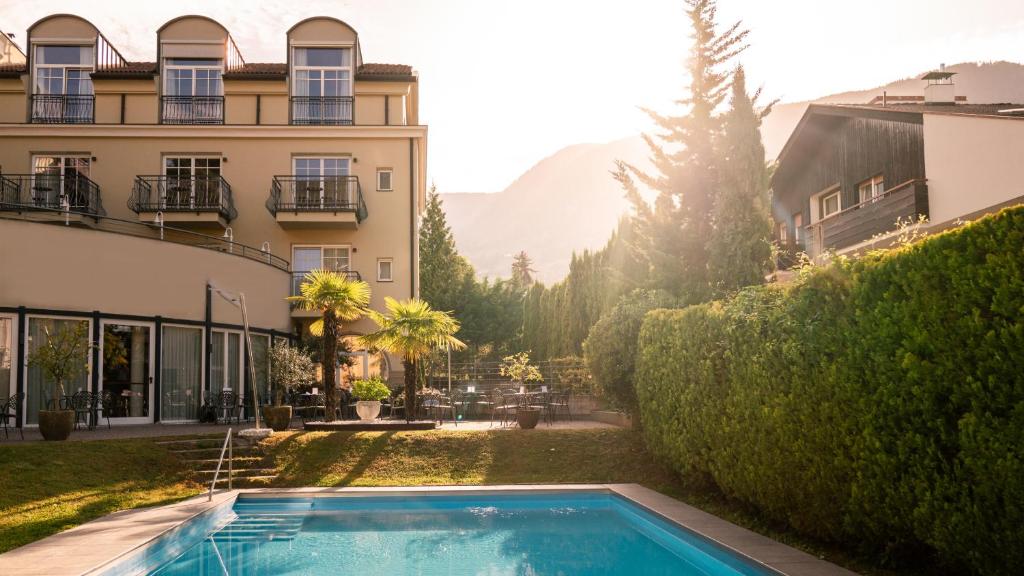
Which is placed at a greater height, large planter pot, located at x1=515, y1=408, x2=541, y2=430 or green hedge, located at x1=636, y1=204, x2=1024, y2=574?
green hedge, located at x1=636, y1=204, x2=1024, y2=574

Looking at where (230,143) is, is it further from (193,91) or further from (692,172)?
(692,172)

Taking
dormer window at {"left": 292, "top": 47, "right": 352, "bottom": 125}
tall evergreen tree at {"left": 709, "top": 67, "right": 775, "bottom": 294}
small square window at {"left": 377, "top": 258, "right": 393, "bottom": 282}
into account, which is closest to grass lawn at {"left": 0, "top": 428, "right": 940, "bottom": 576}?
tall evergreen tree at {"left": 709, "top": 67, "right": 775, "bottom": 294}

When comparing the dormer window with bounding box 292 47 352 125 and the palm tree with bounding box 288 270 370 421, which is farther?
the dormer window with bounding box 292 47 352 125

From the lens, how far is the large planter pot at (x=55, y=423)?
43.3 ft

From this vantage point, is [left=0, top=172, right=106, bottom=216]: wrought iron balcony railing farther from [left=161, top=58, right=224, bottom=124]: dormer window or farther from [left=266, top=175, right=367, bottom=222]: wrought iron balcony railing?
[left=266, top=175, right=367, bottom=222]: wrought iron balcony railing

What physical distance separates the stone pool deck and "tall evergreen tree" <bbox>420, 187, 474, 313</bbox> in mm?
27151

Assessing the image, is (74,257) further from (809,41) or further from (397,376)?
(809,41)

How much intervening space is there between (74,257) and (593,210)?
162219 mm

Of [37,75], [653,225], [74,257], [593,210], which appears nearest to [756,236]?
[653,225]

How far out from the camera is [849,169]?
20.3m

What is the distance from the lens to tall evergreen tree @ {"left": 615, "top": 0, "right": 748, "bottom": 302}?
57.1ft

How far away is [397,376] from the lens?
952 inches

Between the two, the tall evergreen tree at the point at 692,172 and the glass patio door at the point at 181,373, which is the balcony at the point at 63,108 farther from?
the tall evergreen tree at the point at 692,172

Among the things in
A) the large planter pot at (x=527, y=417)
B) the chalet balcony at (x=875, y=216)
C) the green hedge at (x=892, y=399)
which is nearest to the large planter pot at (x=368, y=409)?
the large planter pot at (x=527, y=417)
